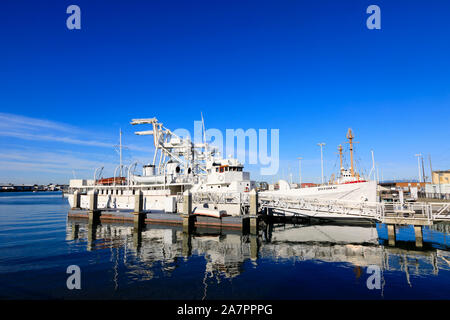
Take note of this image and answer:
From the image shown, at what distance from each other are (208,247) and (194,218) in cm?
909

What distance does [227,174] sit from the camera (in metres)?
36.7

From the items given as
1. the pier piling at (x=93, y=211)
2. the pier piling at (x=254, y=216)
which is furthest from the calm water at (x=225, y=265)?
the pier piling at (x=93, y=211)

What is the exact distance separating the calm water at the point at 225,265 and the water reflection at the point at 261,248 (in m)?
0.08

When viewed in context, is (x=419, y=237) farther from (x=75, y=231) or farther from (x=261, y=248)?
(x=75, y=231)

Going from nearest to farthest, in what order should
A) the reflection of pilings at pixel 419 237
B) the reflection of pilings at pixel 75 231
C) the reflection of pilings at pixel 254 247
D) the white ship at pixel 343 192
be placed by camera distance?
the reflection of pilings at pixel 254 247 → the reflection of pilings at pixel 419 237 → the reflection of pilings at pixel 75 231 → the white ship at pixel 343 192

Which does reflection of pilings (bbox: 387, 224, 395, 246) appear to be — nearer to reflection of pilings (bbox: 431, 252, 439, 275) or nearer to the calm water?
the calm water

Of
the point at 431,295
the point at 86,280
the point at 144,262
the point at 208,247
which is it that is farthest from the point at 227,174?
the point at 431,295

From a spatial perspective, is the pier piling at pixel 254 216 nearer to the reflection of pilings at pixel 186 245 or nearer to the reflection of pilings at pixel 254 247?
the reflection of pilings at pixel 254 247

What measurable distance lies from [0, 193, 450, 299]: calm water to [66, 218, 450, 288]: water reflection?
0.08 meters

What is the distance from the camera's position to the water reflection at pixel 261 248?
16.4 metres

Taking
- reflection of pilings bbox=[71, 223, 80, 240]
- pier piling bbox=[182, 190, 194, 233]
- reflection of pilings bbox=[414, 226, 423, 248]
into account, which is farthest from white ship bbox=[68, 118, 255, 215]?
reflection of pilings bbox=[414, 226, 423, 248]

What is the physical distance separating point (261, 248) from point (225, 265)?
18.6 ft

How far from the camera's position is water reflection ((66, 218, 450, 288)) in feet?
53.9

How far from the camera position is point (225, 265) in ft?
55.5
